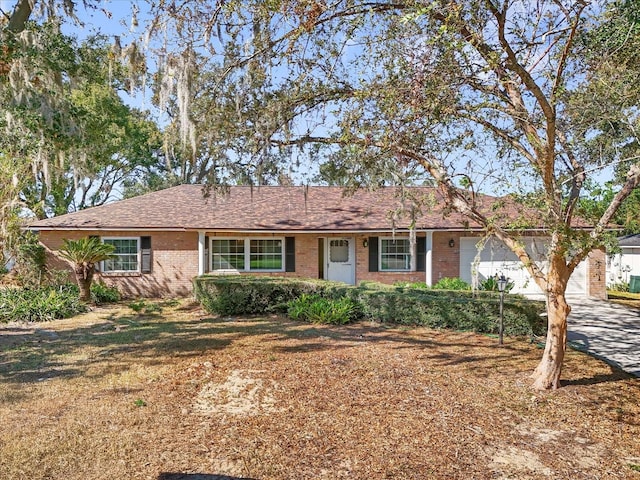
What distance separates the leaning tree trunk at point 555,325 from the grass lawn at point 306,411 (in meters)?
0.21

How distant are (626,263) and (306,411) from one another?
2139cm

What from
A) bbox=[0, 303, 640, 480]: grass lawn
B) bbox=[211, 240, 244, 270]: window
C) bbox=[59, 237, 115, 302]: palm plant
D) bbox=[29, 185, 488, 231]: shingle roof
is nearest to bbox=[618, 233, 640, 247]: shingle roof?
bbox=[29, 185, 488, 231]: shingle roof

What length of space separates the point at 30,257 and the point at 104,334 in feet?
22.4

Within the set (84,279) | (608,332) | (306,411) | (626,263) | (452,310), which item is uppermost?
(84,279)

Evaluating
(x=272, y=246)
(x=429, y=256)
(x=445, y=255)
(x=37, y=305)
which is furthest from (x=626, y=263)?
(x=37, y=305)

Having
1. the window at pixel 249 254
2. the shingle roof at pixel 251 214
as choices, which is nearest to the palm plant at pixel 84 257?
the shingle roof at pixel 251 214

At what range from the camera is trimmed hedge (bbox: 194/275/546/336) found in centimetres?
893

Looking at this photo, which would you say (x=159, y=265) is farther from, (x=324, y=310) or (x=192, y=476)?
(x=192, y=476)

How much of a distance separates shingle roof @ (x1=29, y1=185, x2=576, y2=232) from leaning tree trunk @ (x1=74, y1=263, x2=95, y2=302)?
6.92 ft

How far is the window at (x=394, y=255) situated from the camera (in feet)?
52.0

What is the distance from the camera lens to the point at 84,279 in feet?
41.8

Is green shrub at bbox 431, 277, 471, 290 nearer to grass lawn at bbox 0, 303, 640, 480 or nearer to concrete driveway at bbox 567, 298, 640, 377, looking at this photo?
concrete driveway at bbox 567, 298, 640, 377

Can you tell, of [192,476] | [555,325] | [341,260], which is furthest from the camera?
[341,260]

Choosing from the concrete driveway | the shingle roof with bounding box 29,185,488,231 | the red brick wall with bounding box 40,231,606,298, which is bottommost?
the concrete driveway
